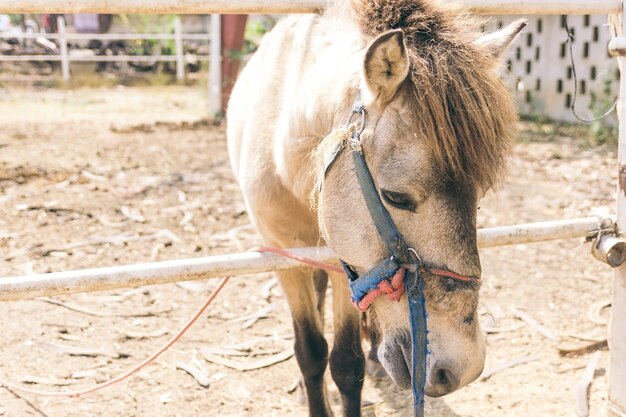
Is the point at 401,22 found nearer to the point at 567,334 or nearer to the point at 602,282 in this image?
the point at 567,334

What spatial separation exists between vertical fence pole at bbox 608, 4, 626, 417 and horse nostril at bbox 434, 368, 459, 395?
1157 millimetres

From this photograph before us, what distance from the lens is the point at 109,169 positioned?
23.1ft

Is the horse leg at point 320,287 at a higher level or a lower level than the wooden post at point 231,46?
lower

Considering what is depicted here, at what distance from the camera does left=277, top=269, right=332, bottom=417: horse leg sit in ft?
10.2

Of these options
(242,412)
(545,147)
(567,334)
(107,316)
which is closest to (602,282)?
(567,334)

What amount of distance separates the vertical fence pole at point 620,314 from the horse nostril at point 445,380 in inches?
45.6

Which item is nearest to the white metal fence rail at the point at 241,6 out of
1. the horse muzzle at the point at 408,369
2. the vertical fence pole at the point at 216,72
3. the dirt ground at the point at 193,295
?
the dirt ground at the point at 193,295

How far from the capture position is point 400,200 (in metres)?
1.91

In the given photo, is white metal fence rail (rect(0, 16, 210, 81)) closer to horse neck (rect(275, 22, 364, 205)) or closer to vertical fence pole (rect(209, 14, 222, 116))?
vertical fence pole (rect(209, 14, 222, 116))

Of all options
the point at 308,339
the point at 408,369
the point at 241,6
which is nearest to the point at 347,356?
the point at 308,339

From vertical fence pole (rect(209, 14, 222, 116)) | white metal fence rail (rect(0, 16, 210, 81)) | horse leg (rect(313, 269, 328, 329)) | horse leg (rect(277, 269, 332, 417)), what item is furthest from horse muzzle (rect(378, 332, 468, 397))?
white metal fence rail (rect(0, 16, 210, 81))

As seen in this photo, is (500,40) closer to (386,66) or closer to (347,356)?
(386,66)

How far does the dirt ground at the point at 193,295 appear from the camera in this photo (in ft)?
10.9

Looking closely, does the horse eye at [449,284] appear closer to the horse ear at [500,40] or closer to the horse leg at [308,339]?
the horse ear at [500,40]
